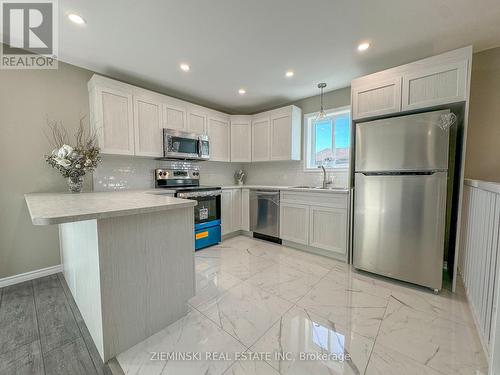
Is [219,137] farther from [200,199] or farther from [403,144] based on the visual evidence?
[403,144]

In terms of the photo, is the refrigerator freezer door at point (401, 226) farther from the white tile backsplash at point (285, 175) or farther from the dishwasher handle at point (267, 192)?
the dishwasher handle at point (267, 192)

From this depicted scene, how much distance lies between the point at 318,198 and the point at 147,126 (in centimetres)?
265

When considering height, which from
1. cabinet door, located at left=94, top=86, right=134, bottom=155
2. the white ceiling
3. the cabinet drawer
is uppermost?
the white ceiling

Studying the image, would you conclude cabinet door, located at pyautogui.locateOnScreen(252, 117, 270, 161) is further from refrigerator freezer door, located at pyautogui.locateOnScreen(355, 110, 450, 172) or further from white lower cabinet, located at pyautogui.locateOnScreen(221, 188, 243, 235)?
refrigerator freezer door, located at pyautogui.locateOnScreen(355, 110, 450, 172)

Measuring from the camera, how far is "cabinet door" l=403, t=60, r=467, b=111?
184 cm

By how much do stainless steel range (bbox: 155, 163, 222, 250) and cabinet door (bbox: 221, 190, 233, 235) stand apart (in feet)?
0.44

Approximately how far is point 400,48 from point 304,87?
126 cm

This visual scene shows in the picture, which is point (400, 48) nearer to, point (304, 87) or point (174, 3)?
point (304, 87)

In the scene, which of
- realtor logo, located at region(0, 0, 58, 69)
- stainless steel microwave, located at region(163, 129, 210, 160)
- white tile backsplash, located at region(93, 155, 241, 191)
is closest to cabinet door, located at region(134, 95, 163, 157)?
stainless steel microwave, located at region(163, 129, 210, 160)

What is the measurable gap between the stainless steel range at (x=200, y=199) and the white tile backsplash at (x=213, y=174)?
0.19 metres

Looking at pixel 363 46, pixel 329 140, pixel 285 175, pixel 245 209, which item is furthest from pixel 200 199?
pixel 363 46

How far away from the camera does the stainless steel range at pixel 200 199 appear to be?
3.07m

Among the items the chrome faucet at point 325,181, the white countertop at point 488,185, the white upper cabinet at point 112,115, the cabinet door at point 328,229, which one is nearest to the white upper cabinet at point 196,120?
the white upper cabinet at point 112,115

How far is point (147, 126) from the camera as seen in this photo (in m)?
2.85
